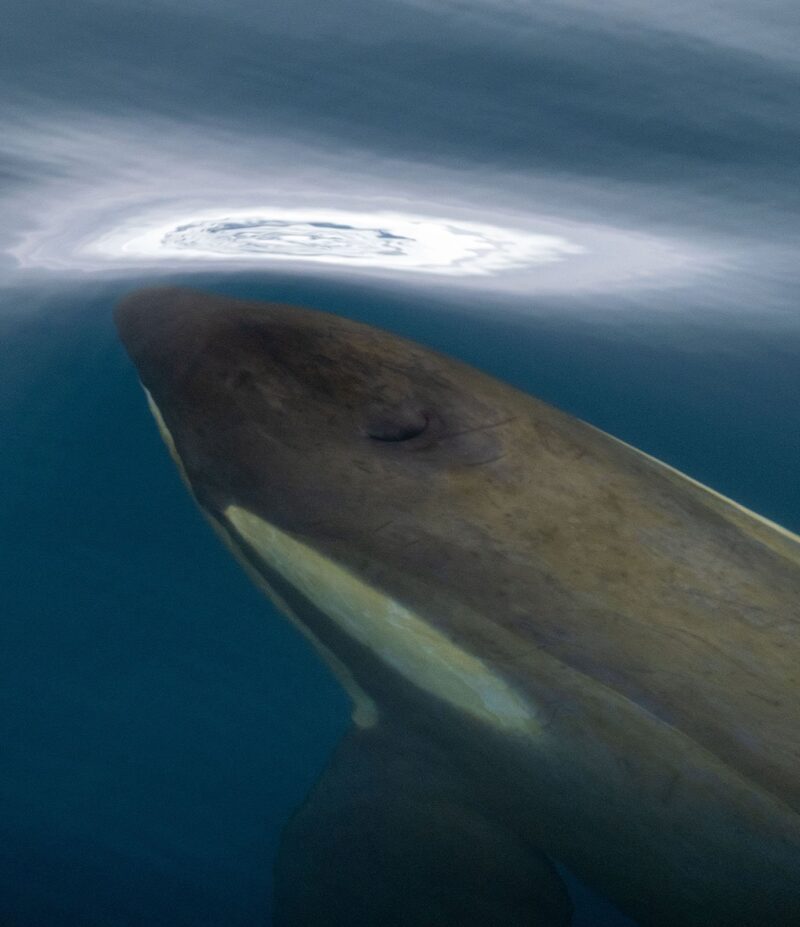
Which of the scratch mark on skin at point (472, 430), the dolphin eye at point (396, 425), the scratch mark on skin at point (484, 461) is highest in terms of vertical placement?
the dolphin eye at point (396, 425)

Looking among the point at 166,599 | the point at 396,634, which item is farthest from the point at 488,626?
the point at 166,599

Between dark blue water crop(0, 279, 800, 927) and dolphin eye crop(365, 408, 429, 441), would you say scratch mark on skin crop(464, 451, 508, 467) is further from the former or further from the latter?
dark blue water crop(0, 279, 800, 927)

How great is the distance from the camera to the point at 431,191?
519 centimetres

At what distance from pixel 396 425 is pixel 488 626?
528 millimetres

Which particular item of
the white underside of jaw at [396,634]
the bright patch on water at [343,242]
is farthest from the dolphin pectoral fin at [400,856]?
the bright patch on water at [343,242]

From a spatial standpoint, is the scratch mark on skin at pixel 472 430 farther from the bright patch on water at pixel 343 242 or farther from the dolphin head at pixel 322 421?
the bright patch on water at pixel 343 242

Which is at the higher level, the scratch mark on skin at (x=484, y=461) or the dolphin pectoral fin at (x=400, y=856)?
the scratch mark on skin at (x=484, y=461)

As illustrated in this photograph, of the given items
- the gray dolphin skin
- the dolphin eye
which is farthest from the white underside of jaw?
the dolphin eye

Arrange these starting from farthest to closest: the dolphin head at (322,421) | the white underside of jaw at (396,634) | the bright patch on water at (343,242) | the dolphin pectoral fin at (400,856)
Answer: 1. the bright patch on water at (343,242)
2. the dolphin pectoral fin at (400,856)
3. the dolphin head at (322,421)
4. the white underside of jaw at (396,634)

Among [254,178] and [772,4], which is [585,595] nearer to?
[254,178]

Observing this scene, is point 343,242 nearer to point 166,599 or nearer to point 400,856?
point 166,599

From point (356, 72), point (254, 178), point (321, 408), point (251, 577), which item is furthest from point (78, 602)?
point (356, 72)

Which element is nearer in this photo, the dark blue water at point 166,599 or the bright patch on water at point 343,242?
the dark blue water at point 166,599

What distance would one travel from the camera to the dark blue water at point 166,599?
2.80m
